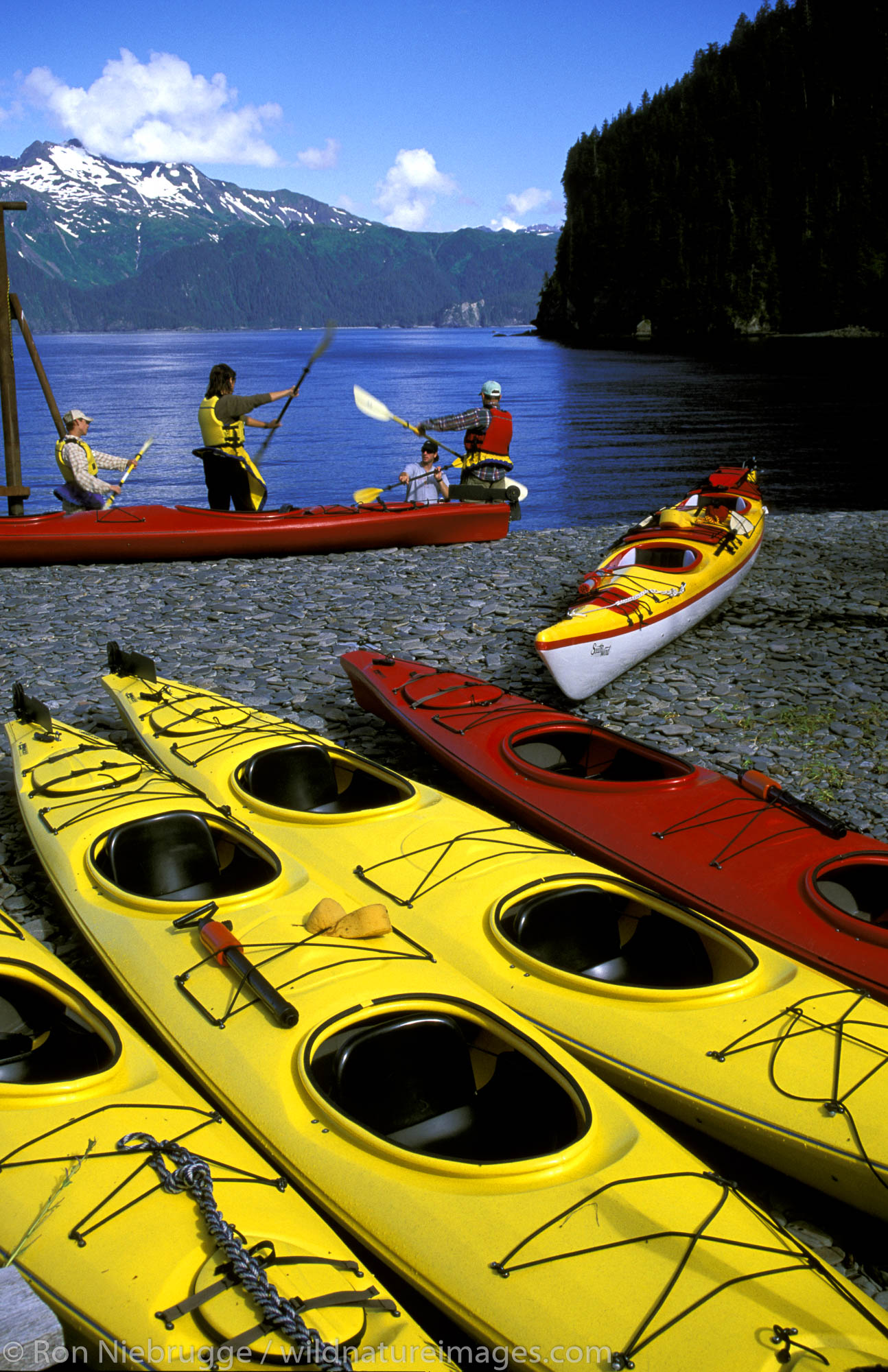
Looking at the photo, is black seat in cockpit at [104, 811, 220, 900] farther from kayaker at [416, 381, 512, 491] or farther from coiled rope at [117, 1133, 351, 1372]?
kayaker at [416, 381, 512, 491]

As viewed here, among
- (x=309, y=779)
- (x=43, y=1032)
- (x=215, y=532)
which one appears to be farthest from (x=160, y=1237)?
(x=215, y=532)

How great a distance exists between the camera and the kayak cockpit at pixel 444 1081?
3.38 m

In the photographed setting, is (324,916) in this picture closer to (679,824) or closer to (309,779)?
(309,779)

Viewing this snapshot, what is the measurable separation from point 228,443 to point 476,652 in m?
5.64

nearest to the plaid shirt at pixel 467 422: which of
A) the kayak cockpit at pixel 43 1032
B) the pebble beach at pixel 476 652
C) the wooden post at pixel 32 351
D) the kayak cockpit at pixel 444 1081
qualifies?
the pebble beach at pixel 476 652

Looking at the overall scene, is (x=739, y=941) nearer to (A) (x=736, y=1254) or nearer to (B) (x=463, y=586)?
(A) (x=736, y=1254)

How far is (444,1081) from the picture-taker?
3.56m

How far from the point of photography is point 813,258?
299 feet

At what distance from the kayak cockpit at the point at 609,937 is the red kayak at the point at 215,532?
30.5 feet

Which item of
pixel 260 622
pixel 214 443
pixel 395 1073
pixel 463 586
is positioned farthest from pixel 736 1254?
pixel 214 443

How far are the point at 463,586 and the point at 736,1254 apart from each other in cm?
937

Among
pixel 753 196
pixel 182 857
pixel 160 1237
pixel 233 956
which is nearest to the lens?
pixel 160 1237

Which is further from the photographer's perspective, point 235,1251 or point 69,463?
point 69,463

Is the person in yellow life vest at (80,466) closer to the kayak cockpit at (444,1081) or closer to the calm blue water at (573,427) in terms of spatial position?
the calm blue water at (573,427)
